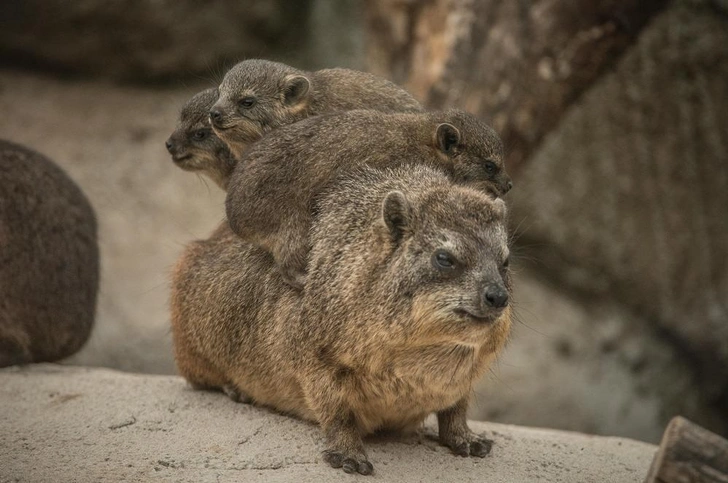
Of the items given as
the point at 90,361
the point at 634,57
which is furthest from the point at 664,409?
the point at 90,361

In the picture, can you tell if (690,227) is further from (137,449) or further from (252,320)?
(137,449)

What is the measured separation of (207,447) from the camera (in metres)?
6.34

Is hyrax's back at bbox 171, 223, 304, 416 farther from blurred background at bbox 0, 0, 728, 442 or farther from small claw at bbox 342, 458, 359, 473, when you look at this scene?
blurred background at bbox 0, 0, 728, 442

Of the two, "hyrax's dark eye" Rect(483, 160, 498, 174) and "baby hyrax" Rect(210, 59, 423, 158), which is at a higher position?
"baby hyrax" Rect(210, 59, 423, 158)

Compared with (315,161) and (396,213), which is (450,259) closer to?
(396,213)

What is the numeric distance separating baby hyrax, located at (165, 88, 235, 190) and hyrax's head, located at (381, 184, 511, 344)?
5.58ft

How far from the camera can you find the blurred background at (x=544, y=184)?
1262 centimetres

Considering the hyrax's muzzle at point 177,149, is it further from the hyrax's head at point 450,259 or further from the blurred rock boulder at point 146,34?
the blurred rock boulder at point 146,34

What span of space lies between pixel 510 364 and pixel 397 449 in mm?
6673

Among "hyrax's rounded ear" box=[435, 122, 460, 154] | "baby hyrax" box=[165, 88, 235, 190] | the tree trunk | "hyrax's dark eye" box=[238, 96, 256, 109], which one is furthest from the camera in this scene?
the tree trunk

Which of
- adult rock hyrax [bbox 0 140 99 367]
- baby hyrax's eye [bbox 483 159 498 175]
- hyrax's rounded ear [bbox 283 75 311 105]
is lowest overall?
adult rock hyrax [bbox 0 140 99 367]

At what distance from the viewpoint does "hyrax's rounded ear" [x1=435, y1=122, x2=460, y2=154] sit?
21.0 ft

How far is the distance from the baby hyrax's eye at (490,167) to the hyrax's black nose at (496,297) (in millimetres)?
1403

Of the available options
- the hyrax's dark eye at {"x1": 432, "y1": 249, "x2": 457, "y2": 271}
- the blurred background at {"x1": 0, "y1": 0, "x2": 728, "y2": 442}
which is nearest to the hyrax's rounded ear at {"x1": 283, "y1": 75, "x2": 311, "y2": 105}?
the hyrax's dark eye at {"x1": 432, "y1": 249, "x2": 457, "y2": 271}
